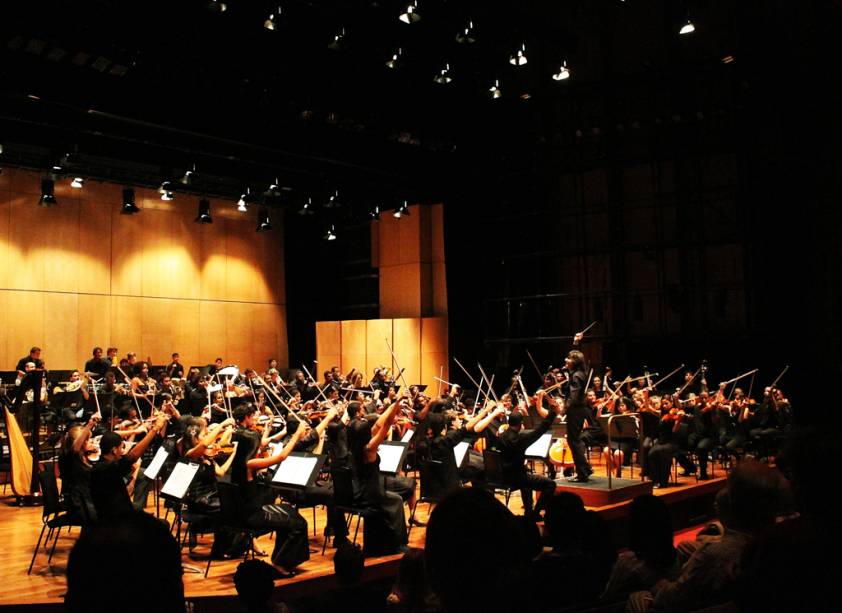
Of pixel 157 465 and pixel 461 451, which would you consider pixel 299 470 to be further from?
pixel 461 451

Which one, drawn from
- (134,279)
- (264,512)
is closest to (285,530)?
(264,512)

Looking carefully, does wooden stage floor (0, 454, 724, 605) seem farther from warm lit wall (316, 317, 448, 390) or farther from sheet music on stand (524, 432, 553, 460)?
warm lit wall (316, 317, 448, 390)

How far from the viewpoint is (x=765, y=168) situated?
1391 centimetres

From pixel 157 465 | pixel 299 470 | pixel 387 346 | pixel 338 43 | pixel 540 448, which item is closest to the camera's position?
pixel 299 470

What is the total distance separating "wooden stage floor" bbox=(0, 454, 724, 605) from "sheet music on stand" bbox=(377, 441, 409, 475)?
2.50 feet

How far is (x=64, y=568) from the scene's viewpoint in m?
4.23

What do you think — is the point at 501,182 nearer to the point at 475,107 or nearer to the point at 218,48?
the point at 475,107

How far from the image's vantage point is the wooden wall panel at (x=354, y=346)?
61.4ft

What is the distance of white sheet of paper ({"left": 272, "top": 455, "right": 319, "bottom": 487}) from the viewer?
6.14 meters

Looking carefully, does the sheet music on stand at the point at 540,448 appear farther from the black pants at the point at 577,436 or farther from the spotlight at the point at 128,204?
the spotlight at the point at 128,204

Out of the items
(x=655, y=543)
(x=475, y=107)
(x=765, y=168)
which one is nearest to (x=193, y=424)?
(x=655, y=543)

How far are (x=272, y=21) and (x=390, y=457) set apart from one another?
6531 mm

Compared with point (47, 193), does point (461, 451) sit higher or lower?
lower

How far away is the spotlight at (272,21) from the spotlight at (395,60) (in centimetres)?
184
